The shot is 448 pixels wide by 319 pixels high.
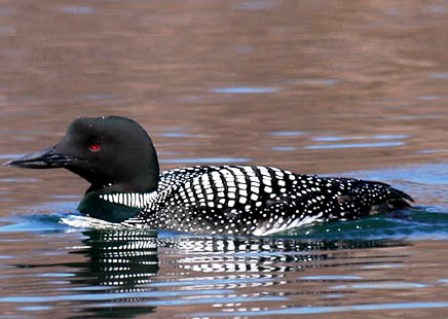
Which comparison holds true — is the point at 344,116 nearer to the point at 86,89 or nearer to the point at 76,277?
the point at 86,89

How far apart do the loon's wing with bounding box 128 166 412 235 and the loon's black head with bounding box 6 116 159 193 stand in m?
0.20

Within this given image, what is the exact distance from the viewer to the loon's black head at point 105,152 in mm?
9508

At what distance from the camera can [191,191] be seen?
934cm

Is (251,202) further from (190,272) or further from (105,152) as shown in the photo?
(190,272)

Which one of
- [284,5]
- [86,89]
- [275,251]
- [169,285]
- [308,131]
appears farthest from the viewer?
[284,5]

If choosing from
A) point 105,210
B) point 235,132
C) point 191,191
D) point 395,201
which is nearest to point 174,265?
point 191,191

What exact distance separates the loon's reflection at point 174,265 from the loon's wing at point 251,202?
0.13 meters

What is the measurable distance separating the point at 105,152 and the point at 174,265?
1.44 m

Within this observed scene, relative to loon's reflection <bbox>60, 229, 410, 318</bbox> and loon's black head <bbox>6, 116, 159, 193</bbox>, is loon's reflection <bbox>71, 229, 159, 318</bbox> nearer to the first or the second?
loon's reflection <bbox>60, 229, 410, 318</bbox>

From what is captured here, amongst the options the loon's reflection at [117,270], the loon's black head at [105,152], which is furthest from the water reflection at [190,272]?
the loon's black head at [105,152]

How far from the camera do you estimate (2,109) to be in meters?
13.7

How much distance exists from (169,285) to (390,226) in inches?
81.4

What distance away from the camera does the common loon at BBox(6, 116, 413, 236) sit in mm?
9305

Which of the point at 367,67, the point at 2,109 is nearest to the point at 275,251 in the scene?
the point at 2,109
